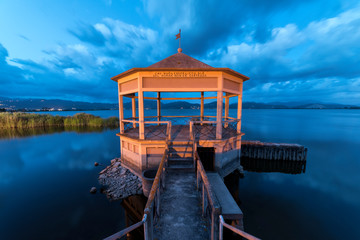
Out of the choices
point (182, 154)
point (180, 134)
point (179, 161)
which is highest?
point (180, 134)

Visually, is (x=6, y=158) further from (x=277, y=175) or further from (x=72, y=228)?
(x=277, y=175)

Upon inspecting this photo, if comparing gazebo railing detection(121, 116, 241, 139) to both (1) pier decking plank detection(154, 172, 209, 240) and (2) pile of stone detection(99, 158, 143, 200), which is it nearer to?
(2) pile of stone detection(99, 158, 143, 200)

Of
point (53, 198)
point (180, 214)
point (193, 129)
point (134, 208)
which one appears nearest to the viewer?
point (180, 214)

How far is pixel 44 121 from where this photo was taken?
111 feet

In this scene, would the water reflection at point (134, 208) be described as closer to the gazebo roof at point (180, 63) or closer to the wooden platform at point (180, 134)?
the wooden platform at point (180, 134)

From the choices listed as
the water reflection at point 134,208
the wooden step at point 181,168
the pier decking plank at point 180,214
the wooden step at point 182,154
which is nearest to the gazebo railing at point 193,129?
the wooden step at point 182,154

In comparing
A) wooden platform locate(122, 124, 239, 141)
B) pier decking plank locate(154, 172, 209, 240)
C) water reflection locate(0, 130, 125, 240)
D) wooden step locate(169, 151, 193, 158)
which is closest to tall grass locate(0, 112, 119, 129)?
water reflection locate(0, 130, 125, 240)

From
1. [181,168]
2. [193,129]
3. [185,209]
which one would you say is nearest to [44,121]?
[193,129]

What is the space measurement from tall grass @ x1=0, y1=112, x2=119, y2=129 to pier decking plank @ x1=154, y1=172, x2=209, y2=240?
3399 centimetres

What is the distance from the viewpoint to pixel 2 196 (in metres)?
9.93

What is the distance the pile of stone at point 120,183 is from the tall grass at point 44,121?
2682 centimetres

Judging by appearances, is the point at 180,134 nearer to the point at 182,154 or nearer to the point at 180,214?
the point at 182,154

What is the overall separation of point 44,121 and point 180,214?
42921mm

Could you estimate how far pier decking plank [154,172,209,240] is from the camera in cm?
393
